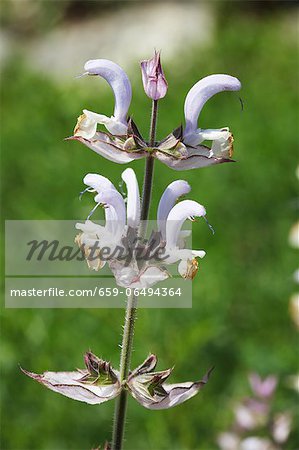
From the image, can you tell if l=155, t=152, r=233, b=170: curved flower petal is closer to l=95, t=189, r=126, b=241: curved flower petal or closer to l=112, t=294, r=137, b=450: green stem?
l=95, t=189, r=126, b=241: curved flower petal

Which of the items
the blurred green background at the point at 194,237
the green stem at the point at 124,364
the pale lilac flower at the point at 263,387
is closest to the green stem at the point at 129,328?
the green stem at the point at 124,364

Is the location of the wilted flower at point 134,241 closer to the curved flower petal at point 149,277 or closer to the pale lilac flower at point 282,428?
the curved flower petal at point 149,277

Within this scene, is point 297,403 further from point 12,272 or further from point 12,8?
point 12,8

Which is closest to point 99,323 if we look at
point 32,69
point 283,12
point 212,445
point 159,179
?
point 212,445

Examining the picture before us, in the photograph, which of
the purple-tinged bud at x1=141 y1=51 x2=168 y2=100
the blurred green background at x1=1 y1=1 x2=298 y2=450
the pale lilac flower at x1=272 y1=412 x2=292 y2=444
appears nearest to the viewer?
the purple-tinged bud at x1=141 y1=51 x2=168 y2=100

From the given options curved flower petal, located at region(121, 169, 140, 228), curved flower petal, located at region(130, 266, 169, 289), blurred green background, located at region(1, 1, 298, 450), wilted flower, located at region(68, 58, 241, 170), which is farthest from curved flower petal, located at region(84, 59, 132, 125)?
blurred green background, located at region(1, 1, 298, 450)

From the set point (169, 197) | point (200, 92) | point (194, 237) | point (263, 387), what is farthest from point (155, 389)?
point (194, 237)
